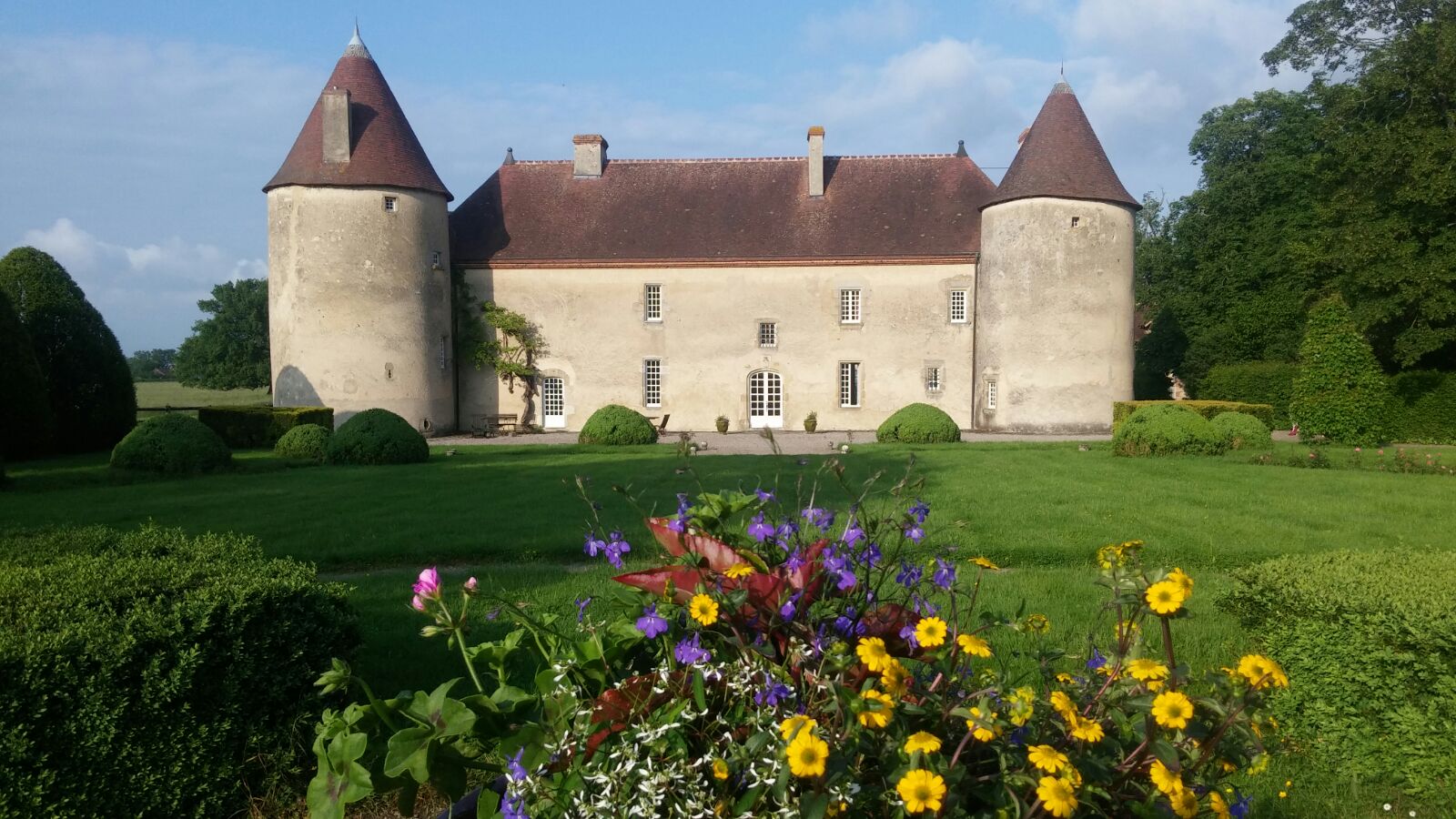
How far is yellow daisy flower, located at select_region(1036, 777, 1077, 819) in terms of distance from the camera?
1.67 metres

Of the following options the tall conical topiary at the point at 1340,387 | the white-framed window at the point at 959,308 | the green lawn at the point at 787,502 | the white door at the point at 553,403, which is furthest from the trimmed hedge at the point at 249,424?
the tall conical topiary at the point at 1340,387

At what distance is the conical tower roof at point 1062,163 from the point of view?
25.1 meters

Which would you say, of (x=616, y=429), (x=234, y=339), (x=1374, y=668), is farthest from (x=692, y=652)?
(x=234, y=339)


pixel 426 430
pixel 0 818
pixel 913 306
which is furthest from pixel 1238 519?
pixel 426 430

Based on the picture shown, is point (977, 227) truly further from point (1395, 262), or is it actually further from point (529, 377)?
point (529, 377)

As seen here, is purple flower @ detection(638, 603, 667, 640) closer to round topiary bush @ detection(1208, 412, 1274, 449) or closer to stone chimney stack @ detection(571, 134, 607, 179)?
round topiary bush @ detection(1208, 412, 1274, 449)

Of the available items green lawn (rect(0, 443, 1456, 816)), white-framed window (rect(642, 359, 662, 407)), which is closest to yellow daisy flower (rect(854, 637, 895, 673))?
green lawn (rect(0, 443, 1456, 816))

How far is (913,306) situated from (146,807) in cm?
2560

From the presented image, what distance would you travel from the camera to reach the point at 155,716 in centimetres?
324

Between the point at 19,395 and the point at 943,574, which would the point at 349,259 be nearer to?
the point at 19,395

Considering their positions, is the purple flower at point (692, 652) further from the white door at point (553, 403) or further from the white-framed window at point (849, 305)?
the white door at point (553, 403)

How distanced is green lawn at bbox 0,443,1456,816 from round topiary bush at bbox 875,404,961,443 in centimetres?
482

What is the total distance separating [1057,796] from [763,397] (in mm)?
26358

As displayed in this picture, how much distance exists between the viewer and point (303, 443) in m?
18.0
